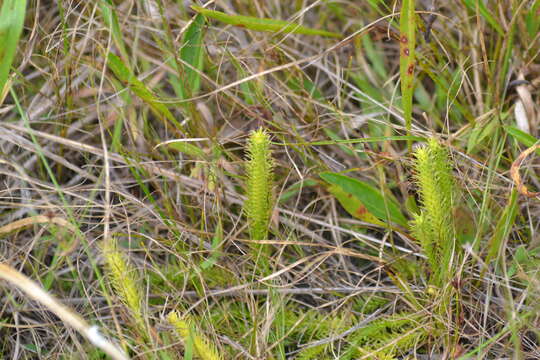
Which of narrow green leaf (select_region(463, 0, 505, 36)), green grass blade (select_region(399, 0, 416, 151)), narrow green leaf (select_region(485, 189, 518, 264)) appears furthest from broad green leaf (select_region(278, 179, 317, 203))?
narrow green leaf (select_region(463, 0, 505, 36))

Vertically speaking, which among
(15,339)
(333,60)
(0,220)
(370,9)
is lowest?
(15,339)

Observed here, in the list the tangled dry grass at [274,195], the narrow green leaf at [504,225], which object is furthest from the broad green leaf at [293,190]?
the narrow green leaf at [504,225]

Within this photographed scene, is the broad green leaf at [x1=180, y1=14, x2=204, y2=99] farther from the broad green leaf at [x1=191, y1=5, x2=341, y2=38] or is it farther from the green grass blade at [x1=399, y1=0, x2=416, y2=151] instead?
the green grass blade at [x1=399, y1=0, x2=416, y2=151]

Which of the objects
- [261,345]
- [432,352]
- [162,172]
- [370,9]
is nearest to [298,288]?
[261,345]

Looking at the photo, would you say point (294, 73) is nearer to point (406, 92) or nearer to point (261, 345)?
point (406, 92)

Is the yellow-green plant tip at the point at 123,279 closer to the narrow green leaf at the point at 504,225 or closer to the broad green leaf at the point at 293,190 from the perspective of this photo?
the broad green leaf at the point at 293,190

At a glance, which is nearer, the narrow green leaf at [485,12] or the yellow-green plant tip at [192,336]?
the yellow-green plant tip at [192,336]
